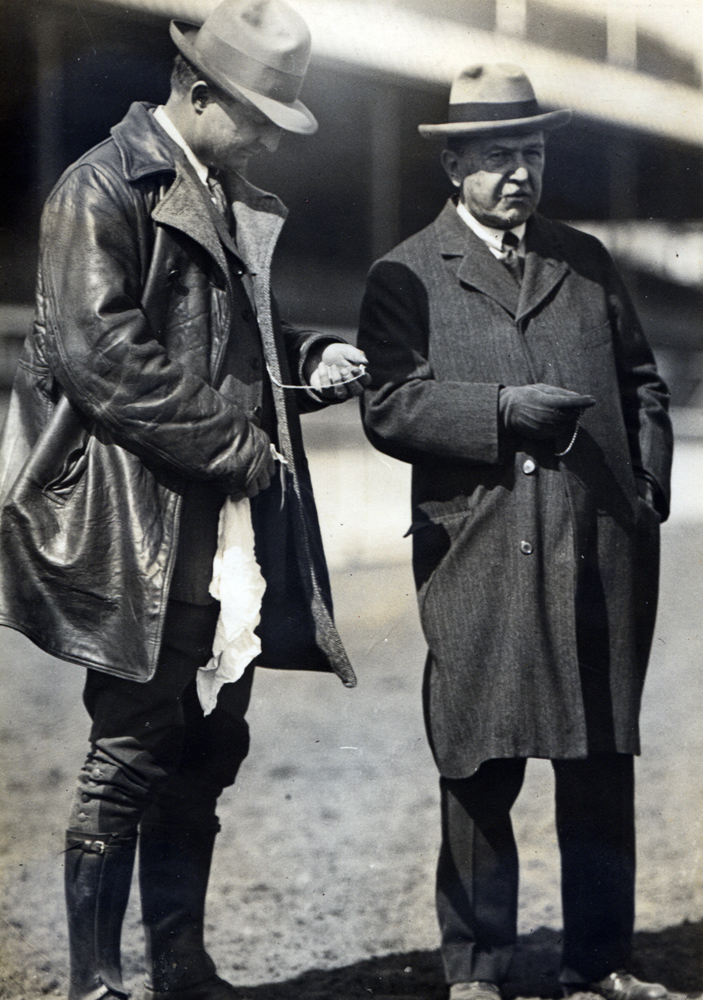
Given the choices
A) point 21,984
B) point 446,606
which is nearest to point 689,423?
point 446,606

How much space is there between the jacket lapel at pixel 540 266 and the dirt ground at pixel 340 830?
78 centimetres

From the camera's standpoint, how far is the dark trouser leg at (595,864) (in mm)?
3680

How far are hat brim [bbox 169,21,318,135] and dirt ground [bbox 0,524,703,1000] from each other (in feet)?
3.97

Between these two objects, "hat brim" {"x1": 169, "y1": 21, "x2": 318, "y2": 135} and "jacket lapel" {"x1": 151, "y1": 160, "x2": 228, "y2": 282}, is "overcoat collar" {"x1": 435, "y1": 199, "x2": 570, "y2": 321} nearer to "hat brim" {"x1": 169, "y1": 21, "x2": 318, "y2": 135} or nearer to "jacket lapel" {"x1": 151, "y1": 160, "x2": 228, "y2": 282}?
"hat brim" {"x1": 169, "y1": 21, "x2": 318, "y2": 135}

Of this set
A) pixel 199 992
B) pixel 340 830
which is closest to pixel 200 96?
pixel 340 830

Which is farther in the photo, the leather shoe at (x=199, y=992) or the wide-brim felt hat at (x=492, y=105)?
the wide-brim felt hat at (x=492, y=105)

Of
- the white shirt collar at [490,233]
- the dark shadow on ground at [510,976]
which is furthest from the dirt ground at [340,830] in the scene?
the white shirt collar at [490,233]

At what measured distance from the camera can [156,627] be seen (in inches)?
126

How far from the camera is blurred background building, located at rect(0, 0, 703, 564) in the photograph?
3.56 meters

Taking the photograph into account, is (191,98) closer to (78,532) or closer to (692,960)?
(78,532)

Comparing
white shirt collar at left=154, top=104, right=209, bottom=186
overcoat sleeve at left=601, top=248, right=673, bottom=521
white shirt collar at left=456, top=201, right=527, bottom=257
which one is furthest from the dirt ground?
white shirt collar at left=154, top=104, right=209, bottom=186

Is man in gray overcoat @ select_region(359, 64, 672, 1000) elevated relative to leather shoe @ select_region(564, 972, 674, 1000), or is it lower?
elevated

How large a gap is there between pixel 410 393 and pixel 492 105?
31.0 inches

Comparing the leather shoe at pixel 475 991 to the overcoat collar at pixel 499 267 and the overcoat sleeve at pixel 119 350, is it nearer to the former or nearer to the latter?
the overcoat sleeve at pixel 119 350
